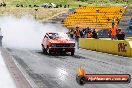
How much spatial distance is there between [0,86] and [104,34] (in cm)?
3897

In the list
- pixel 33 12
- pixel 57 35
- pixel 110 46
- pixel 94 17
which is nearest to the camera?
pixel 57 35

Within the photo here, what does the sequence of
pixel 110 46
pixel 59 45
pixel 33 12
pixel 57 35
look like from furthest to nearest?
pixel 33 12
pixel 110 46
pixel 57 35
pixel 59 45

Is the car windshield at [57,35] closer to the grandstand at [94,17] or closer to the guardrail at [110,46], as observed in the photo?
the guardrail at [110,46]

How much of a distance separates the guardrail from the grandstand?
103 ft

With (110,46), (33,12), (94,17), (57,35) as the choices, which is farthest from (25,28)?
(110,46)

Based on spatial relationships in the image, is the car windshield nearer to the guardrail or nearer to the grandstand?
the guardrail

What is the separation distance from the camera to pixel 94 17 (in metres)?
73.9

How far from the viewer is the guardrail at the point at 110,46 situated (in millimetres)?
24323

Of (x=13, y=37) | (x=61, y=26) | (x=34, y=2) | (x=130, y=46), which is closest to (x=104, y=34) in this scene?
(x=13, y=37)

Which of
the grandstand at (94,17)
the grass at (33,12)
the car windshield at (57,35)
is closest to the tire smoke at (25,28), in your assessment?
the grass at (33,12)

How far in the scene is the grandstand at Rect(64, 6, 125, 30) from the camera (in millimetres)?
68062

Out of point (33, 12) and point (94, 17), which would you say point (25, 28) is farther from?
point (33, 12)

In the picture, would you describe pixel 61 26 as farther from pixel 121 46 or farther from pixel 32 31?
pixel 121 46

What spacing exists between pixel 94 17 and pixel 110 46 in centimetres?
4651
